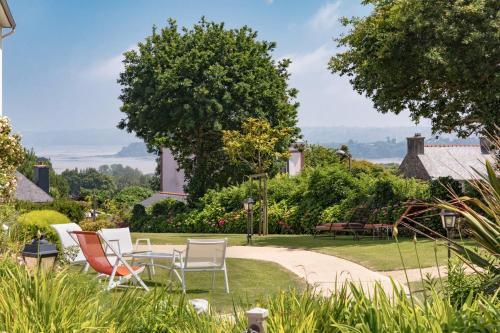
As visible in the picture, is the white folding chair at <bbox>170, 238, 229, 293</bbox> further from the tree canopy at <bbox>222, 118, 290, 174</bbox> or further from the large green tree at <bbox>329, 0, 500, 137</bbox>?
the tree canopy at <bbox>222, 118, 290, 174</bbox>

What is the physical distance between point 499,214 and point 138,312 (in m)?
2.72

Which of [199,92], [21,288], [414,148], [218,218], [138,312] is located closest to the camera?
[138,312]

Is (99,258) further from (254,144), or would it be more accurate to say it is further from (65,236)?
(254,144)

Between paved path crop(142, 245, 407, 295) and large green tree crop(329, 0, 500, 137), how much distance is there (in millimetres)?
6531

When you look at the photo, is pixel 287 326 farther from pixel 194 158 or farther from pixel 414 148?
pixel 414 148

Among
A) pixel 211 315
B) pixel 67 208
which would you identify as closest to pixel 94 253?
pixel 211 315

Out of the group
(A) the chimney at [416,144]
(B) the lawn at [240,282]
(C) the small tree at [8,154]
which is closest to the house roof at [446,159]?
(A) the chimney at [416,144]

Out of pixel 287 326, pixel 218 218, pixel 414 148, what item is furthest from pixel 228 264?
pixel 414 148

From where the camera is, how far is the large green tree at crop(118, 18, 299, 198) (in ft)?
117

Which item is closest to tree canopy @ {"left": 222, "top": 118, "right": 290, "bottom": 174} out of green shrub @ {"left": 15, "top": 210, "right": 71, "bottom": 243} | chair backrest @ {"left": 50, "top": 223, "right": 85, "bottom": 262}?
green shrub @ {"left": 15, "top": 210, "right": 71, "bottom": 243}

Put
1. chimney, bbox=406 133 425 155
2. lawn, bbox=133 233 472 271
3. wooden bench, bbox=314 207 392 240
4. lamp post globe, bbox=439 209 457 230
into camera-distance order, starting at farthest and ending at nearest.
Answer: chimney, bbox=406 133 425 155
wooden bench, bbox=314 207 392 240
lawn, bbox=133 233 472 271
lamp post globe, bbox=439 209 457 230

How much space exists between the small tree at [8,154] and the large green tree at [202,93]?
18.7 meters

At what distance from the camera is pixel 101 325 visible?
4.60 meters

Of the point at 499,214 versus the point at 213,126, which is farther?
the point at 213,126
